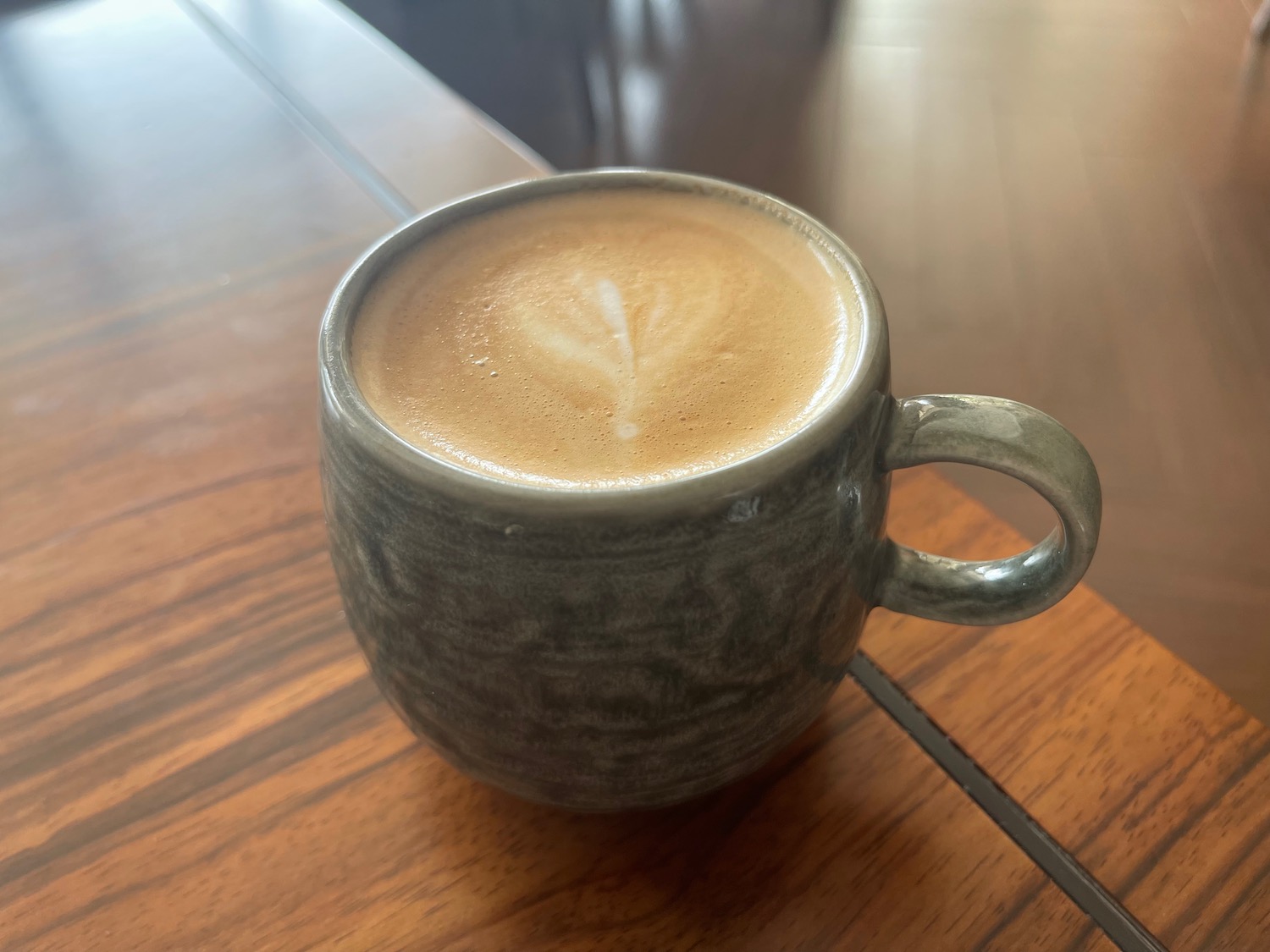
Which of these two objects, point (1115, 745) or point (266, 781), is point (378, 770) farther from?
point (1115, 745)

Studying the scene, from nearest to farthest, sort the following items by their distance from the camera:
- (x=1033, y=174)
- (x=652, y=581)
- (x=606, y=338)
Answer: (x=652, y=581), (x=606, y=338), (x=1033, y=174)

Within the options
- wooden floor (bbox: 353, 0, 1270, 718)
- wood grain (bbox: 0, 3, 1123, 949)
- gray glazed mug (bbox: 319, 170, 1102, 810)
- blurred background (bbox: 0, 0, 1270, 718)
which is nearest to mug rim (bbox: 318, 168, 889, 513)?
gray glazed mug (bbox: 319, 170, 1102, 810)

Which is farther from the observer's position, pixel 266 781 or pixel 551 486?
pixel 266 781

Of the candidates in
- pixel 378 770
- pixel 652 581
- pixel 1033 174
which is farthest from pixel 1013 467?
pixel 1033 174

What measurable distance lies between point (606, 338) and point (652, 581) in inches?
5.7

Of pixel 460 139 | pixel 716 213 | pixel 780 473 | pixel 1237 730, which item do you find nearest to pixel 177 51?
pixel 460 139

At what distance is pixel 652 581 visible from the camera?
0.32 meters

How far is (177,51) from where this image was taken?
1.05 m

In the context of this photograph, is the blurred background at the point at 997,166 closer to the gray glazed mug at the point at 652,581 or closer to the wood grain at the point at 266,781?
the wood grain at the point at 266,781

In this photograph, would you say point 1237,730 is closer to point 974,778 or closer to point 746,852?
point 974,778

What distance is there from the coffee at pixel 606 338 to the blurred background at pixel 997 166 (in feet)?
1.20

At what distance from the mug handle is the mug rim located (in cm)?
2

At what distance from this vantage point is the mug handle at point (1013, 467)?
364mm

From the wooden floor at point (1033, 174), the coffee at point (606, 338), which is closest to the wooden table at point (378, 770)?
the coffee at point (606, 338)
